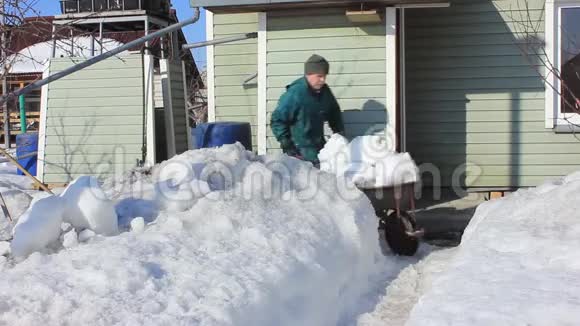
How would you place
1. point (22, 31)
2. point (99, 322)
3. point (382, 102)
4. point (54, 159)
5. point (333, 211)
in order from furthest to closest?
point (54, 159) < point (382, 102) < point (333, 211) < point (22, 31) < point (99, 322)

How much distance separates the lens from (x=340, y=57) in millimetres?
7375

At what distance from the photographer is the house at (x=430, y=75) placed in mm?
7273

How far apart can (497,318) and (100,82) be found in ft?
24.9

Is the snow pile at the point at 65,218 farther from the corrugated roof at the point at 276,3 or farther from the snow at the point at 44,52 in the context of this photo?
the corrugated roof at the point at 276,3

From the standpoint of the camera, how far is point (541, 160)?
26.0ft

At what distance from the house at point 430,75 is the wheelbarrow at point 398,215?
1683 millimetres

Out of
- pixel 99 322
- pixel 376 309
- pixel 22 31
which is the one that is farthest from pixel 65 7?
pixel 99 322

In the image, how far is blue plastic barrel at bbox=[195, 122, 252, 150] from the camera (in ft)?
24.0

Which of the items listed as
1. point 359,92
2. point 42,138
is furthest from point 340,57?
point 42,138

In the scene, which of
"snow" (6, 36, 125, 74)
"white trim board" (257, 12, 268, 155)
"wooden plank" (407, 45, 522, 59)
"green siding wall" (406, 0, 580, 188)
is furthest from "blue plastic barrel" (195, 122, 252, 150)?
"wooden plank" (407, 45, 522, 59)

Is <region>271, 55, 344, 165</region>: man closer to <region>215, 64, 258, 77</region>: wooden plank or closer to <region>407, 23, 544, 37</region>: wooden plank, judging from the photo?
<region>215, 64, 258, 77</region>: wooden plank

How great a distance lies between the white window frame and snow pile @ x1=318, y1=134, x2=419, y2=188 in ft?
10.1

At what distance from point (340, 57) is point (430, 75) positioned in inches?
56.9

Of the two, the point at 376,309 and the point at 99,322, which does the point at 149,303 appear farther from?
the point at 376,309
